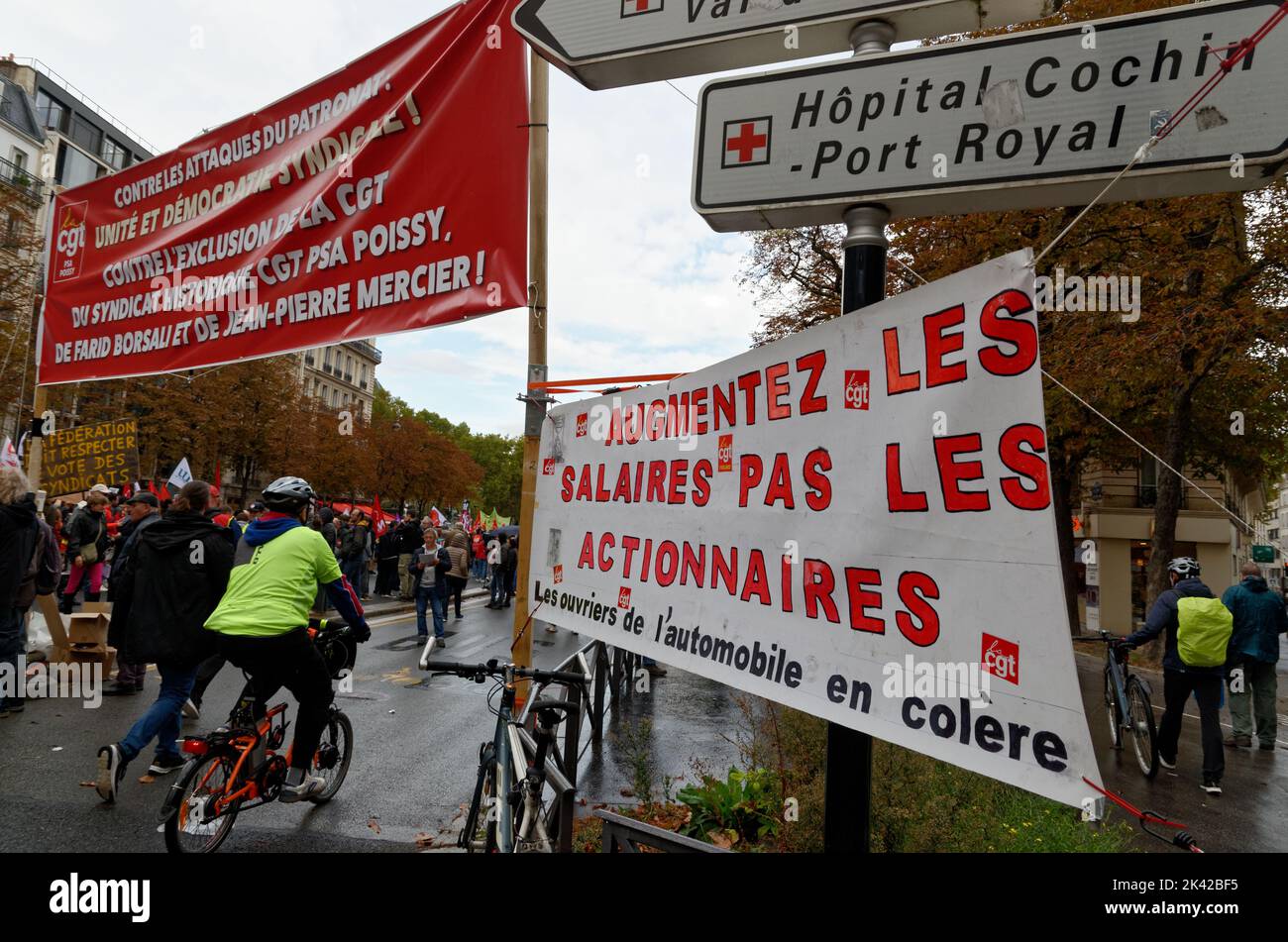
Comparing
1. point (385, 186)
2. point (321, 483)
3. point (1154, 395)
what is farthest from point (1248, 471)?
point (321, 483)

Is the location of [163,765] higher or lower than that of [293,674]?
lower

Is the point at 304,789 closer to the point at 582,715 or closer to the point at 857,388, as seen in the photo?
the point at 582,715

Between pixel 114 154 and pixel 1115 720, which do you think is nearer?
pixel 1115 720

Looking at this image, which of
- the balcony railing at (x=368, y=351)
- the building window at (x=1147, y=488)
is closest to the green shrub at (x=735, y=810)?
the building window at (x=1147, y=488)

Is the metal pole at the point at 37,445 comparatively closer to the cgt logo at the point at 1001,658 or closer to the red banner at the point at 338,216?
the red banner at the point at 338,216

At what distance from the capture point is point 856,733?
2.01 metres

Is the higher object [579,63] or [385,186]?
[385,186]

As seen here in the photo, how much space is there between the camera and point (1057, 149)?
1.84 metres

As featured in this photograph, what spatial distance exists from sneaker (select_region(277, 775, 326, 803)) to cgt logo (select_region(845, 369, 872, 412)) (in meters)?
4.16

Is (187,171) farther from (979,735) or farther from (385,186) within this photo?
(979,735)

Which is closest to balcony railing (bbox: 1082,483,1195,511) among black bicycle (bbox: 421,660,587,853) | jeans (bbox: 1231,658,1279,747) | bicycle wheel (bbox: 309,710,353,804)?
jeans (bbox: 1231,658,1279,747)

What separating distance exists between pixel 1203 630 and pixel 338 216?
741 cm

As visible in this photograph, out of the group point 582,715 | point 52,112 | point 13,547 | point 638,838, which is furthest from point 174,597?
point 52,112

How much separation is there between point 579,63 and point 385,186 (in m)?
2.51
